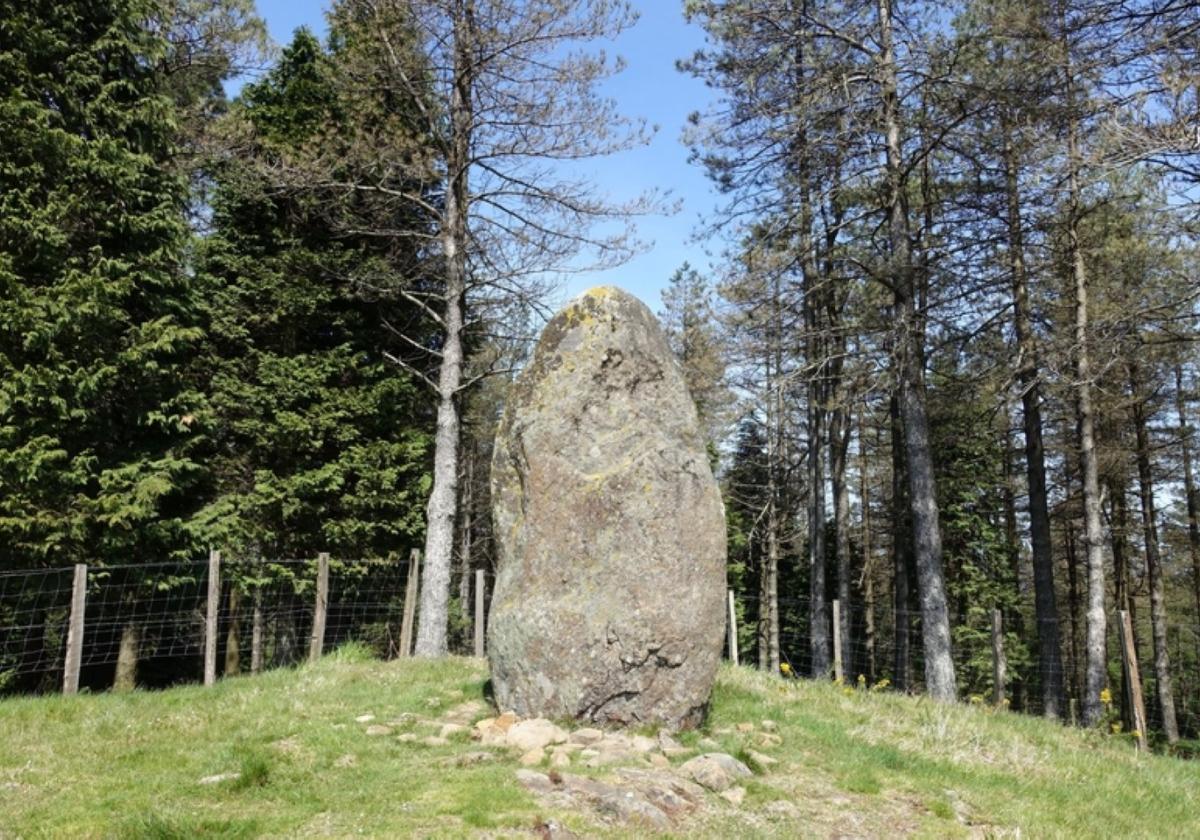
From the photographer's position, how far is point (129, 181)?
1180cm

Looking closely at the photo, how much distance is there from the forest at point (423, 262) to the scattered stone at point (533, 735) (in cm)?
589

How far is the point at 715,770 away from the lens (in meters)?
5.54

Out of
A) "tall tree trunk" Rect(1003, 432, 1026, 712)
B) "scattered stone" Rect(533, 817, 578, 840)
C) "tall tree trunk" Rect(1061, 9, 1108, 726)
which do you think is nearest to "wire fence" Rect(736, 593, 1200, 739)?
"tall tree trunk" Rect(1003, 432, 1026, 712)

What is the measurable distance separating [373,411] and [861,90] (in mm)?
9740

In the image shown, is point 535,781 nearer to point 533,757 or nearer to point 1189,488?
point 533,757

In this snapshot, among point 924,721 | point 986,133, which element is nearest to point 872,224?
point 986,133

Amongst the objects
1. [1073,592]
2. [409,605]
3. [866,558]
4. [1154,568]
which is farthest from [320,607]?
[1073,592]

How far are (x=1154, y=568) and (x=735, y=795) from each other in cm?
1873

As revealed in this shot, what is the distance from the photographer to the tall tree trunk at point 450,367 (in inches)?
485

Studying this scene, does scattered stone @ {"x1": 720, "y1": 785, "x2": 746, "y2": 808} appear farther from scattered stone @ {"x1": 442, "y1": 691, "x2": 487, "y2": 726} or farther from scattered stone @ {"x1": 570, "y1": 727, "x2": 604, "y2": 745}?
scattered stone @ {"x1": 442, "y1": 691, "x2": 487, "y2": 726}

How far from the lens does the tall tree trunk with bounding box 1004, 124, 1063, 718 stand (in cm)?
1370

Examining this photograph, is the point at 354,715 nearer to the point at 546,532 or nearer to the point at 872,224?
the point at 546,532

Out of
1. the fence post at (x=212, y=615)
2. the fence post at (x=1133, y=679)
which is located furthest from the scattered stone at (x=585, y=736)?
the fence post at (x=1133, y=679)

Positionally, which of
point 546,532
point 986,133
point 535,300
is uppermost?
point 986,133
